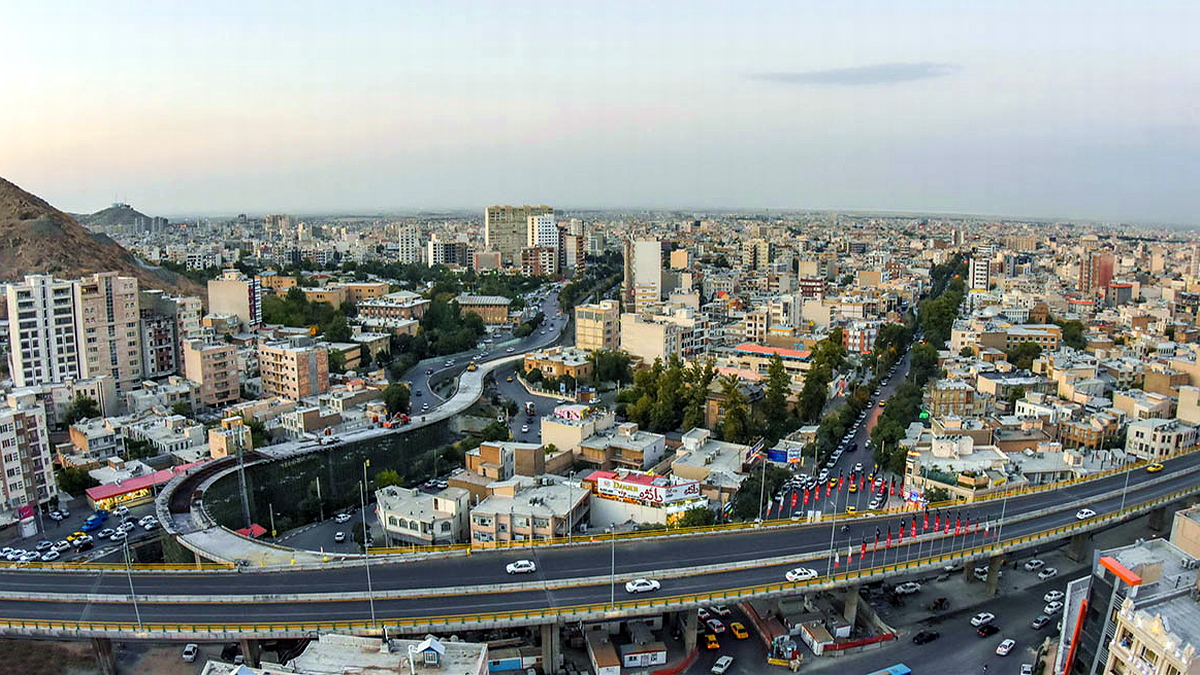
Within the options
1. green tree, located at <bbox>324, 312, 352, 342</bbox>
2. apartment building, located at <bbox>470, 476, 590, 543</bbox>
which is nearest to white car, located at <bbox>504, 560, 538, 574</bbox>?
apartment building, located at <bbox>470, 476, 590, 543</bbox>

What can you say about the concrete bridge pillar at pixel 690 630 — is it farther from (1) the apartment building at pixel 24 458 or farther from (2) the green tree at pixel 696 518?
(1) the apartment building at pixel 24 458

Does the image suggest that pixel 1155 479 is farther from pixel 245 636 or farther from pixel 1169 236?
pixel 1169 236

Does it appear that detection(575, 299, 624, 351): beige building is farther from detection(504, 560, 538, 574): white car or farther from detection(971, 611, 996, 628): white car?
detection(971, 611, 996, 628): white car

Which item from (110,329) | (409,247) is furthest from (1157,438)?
(409,247)

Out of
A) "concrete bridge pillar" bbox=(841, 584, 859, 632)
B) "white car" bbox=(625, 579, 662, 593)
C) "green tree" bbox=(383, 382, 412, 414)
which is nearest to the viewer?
"white car" bbox=(625, 579, 662, 593)

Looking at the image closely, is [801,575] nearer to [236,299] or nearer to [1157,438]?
[1157,438]

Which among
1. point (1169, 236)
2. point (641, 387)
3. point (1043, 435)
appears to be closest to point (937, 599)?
point (1043, 435)
